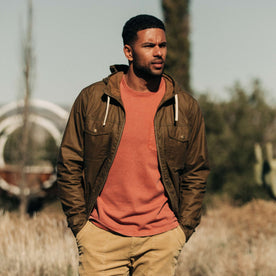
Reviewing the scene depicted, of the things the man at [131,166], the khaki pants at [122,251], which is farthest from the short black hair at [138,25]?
the khaki pants at [122,251]

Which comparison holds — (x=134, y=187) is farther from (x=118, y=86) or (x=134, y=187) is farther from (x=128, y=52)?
(x=128, y=52)

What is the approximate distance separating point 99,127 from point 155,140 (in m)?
0.37

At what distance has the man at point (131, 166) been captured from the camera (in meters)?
2.92

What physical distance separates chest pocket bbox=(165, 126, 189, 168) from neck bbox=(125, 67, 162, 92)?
30cm

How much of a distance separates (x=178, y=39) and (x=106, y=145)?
1109 centimetres

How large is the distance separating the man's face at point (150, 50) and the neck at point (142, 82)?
82 mm

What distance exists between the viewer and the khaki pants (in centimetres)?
294

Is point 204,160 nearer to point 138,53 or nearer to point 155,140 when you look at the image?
point 155,140

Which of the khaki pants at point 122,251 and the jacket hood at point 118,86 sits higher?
the jacket hood at point 118,86

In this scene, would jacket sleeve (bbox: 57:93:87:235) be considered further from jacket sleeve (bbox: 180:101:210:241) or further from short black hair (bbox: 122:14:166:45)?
jacket sleeve (bbox: 180:101:210:241)

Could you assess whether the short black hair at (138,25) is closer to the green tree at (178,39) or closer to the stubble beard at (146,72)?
the stubble beard at (146,72)

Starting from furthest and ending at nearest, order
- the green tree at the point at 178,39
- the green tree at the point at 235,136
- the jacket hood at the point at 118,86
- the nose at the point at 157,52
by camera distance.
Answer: the green tree at the point at 235,136 → the green tree at the point at 178,39 → the jacket hood at the point at 118,86 → the nose at the point at 157,52

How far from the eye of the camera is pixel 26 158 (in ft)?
51.4

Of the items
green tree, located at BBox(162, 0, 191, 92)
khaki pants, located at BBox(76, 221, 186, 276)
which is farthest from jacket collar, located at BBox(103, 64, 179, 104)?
green tree, located at BBox(162, 0, 191, 92)
